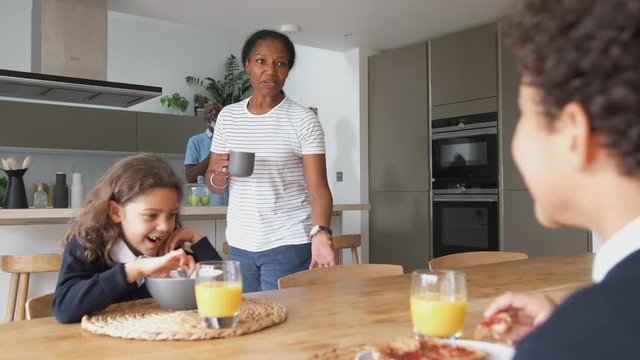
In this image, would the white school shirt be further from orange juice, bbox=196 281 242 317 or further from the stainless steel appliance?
the stainless steel appliance

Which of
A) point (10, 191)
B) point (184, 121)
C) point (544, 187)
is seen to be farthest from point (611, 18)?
point (184, 121)

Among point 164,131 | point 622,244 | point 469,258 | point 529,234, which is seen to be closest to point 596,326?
point 622,244

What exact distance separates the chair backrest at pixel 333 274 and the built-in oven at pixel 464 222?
7.67 feet

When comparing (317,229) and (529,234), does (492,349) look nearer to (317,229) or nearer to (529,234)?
(317,229)

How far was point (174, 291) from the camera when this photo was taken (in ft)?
3.60

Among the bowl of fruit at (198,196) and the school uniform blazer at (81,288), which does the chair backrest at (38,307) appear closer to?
the school uniform blazer at (81,288)

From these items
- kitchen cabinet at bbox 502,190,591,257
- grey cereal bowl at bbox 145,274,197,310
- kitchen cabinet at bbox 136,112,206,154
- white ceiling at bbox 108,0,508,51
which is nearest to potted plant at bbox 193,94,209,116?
kitchen cabinet at bbox 136,112,206,154

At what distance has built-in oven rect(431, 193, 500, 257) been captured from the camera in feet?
13.3

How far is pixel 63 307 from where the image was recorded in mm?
1088

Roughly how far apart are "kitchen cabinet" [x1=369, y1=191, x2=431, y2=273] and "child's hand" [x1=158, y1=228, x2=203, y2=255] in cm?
324

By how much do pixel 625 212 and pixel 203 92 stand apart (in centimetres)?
586

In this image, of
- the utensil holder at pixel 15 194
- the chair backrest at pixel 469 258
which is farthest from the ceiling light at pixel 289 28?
the chair backrest at pixel 469 258

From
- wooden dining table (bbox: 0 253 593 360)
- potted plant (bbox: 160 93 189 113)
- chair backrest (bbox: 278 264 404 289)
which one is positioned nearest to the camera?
wooden dining table (bbox: 0 253 593 360)

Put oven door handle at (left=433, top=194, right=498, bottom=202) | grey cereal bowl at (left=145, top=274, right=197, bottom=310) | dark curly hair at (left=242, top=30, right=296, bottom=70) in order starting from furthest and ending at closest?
oven door handle at (left=433, top=194, right=498, bottom=202) < dark curly hair at (left=242, top=30, right=296, bottom=70) < grey cereal bowl at (left=145, top=274, right=197, bottom=310)
